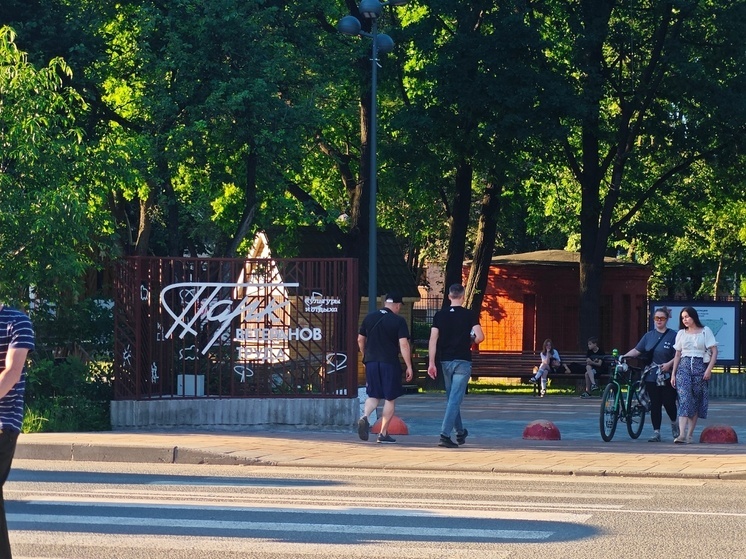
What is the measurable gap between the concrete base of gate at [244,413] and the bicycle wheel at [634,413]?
360 centimetres

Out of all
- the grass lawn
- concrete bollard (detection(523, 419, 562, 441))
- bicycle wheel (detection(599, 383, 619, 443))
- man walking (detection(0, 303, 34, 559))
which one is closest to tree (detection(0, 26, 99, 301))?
concrete bollard (detection(523, 419, 562, 441))

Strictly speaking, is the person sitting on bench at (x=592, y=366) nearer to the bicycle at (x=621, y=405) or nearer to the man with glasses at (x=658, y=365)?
the bicycle at (x=621, y=405)

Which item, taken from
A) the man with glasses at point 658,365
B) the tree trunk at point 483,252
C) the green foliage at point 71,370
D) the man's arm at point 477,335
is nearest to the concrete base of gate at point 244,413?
the green foliage at point 71,370

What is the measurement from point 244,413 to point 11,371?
10.8 m

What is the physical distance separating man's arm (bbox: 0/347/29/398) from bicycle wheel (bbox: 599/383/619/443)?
11265mm

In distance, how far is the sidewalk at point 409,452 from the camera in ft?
44.9

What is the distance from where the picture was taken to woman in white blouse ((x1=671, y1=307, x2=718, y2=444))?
54.7ft

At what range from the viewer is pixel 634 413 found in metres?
17.7

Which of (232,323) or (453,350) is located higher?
(232,323)


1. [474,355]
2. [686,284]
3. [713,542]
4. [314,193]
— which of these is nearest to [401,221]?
[314,193]

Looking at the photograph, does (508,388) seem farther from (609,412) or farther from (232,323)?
(232,323)

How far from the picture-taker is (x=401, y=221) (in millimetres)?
44781

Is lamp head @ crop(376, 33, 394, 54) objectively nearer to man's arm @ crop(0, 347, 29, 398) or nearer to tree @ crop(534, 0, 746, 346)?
tree @ crop(534, 0, 746, 346)

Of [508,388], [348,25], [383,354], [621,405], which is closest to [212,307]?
[383,354]
